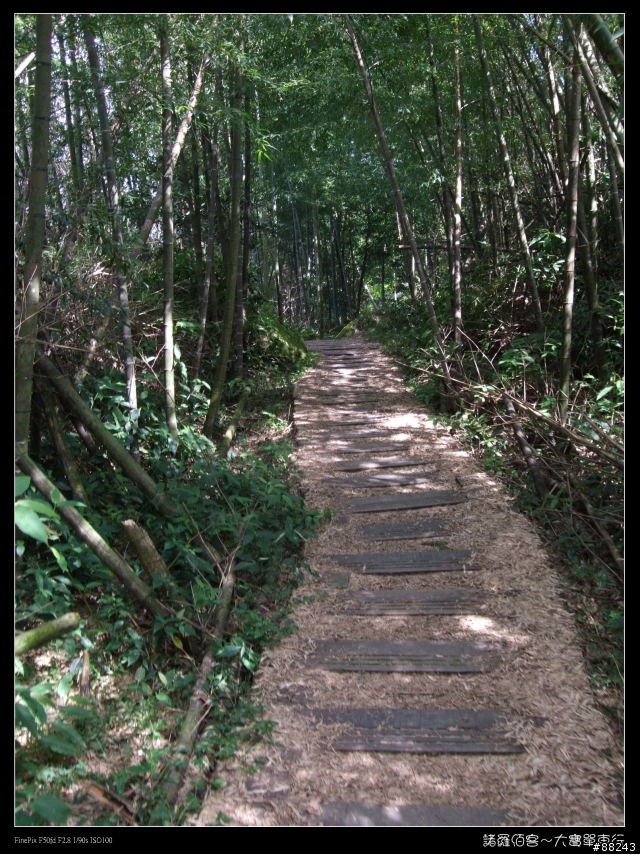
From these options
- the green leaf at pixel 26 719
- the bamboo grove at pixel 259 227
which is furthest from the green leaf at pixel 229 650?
the green leaf at pixel 26 719

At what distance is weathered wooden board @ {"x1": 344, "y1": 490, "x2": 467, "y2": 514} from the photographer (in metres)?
4.43

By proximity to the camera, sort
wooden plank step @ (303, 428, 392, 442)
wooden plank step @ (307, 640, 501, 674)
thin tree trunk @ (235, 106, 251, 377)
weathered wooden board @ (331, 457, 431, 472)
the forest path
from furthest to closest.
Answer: thin tree trunk @ (235, 106, 251, 377) < wooden plank step @ (303, 428, 392, 442) < weathered wooden board @ (331, 457, 431, 472) < wooden plank step @ (307, 640, 501, 674) < the forest path

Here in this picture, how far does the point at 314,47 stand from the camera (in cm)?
613

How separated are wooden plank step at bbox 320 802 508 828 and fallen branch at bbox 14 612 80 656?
1222mm

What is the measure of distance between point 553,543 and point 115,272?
10.8 ft

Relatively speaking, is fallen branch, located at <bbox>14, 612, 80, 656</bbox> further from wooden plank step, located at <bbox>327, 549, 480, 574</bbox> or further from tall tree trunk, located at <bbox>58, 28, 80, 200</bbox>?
tall tree trunk, located at <bbox>58, 28, 80, 200</bbox>

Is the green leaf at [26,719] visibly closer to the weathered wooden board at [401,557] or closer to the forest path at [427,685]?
the forest path at [427,685]

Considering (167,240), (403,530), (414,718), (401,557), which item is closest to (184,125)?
(167,240)

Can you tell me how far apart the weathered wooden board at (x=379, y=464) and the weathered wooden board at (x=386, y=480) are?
146mm

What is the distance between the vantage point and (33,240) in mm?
2656

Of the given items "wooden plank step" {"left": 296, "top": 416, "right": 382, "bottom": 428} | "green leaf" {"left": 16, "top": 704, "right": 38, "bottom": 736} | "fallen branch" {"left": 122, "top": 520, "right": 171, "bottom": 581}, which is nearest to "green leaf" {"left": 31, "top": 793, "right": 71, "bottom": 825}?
"green leaf" {"left": 16, "top": 704, "right": 38, "bottom": 736}

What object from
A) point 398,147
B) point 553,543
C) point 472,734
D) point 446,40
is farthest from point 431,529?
point 398,147
